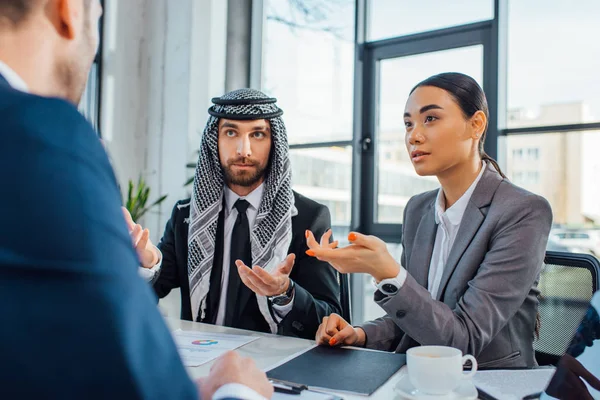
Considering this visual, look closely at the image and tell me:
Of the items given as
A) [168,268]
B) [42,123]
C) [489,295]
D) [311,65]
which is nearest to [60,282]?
[42,123]

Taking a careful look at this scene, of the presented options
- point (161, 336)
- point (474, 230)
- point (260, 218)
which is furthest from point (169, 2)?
point (161, 336)

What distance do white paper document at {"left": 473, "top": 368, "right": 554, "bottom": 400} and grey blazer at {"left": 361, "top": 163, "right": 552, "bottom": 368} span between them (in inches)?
7.4

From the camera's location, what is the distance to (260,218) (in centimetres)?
199

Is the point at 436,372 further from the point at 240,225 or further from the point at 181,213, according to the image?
the point at 181,213

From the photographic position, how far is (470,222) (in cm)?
150

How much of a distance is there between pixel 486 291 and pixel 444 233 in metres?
0.33

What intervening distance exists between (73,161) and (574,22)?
3.18 metres

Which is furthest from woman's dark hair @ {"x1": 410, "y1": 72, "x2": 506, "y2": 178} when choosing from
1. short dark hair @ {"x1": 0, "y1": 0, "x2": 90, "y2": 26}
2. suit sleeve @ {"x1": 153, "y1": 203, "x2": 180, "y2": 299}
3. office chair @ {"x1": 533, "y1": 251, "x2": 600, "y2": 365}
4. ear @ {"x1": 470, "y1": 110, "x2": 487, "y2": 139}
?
short dark hair @ {"x1": 0, "y1": 0, "x2": 90, "y2": 26}

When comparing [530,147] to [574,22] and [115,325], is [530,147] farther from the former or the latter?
[115,325]

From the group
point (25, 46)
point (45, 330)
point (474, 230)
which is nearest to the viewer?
point (45, 330)

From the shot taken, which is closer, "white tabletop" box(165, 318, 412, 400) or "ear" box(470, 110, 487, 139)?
"white tabletop" box(165, 318, 412, 400)

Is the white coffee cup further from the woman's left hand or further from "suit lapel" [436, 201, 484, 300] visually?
"suit lapel" [436, 201, 484, 300]

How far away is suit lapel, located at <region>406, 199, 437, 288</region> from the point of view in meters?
1.62

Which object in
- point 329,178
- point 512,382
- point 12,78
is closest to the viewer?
point 12,78
